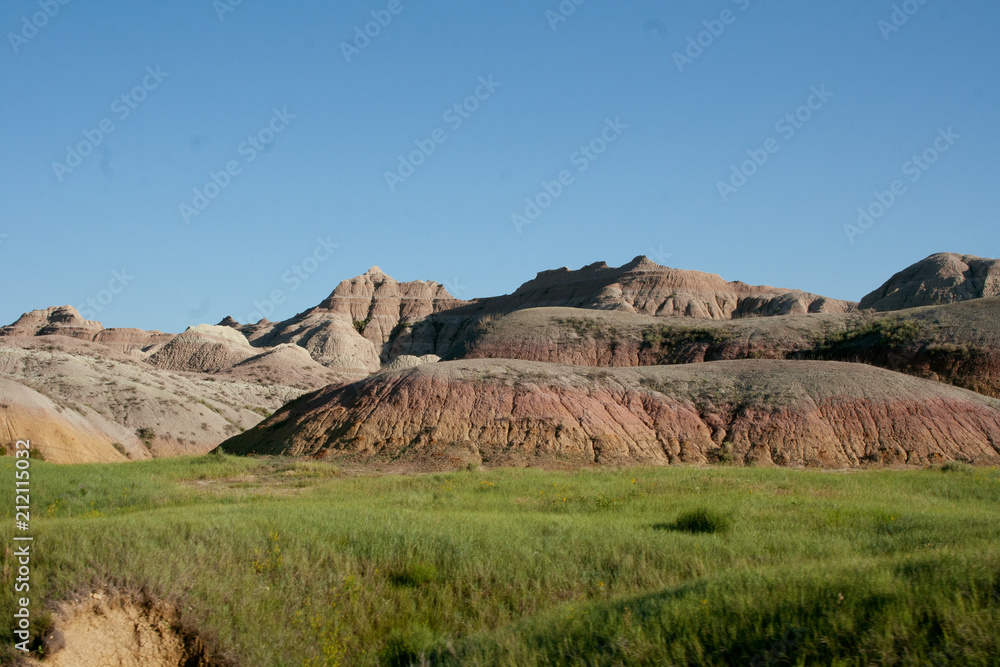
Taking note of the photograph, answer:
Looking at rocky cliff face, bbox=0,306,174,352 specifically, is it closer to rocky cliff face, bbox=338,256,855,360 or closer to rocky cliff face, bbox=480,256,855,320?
rocky cliff face, bbox=338,256,855,360

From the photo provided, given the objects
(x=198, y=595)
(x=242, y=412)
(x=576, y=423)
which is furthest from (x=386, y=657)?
(x=242, y=412)

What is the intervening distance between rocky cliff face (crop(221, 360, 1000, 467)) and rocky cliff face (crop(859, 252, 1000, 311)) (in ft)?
176

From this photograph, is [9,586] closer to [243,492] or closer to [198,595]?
[198,595]

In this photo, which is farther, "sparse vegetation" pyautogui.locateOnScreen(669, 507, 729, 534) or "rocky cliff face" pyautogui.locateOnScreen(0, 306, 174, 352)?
"rocky cliff face" pyautogui.locateOnScreen(0, 306, 174, 352)

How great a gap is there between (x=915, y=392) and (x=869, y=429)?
3.18 meters

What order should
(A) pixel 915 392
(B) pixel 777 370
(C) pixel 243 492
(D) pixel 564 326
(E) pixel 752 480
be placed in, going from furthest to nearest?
(D) pixel 564 326, (B) pixel 777 370, (A) pixel 915 392, (E) pixel 752 480, (C) pixel 243 492

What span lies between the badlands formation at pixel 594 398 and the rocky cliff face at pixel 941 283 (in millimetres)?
40568

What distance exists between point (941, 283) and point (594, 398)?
66.4 meters

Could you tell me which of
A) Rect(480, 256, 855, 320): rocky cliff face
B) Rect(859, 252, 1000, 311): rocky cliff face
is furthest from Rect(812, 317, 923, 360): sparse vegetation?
Rect(480, 256, 855, 320): rocky cliff face

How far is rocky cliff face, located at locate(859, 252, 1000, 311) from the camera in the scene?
3076 inches

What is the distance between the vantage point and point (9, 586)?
825cm

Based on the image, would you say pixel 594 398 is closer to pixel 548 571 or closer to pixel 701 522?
pixel 701 522

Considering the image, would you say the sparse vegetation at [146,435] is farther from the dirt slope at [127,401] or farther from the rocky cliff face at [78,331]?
the rocky cliff face at [78,331]

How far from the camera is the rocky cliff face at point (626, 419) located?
27109 mm
